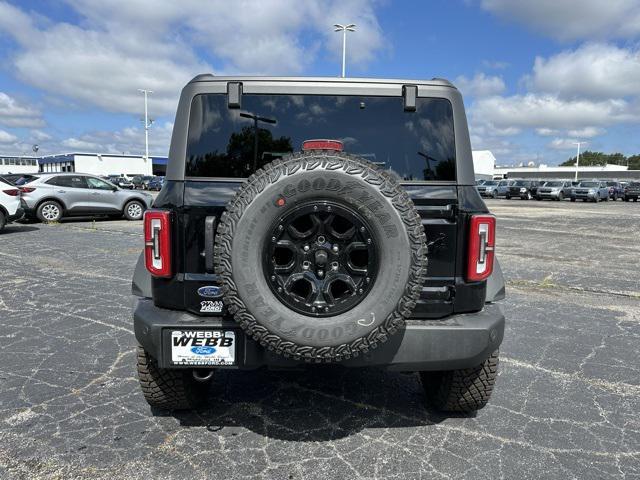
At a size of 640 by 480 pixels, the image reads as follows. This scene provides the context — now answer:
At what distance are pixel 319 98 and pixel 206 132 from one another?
70cm

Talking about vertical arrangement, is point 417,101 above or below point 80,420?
above

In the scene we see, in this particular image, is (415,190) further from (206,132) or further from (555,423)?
(555,423)

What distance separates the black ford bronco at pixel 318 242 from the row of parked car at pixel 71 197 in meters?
12.9

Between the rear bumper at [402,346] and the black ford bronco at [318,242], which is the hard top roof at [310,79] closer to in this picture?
the black ford bronco at [318,242]

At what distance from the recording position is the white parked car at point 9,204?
37.4ft

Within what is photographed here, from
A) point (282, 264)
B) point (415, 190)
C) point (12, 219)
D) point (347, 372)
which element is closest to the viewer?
point (282, 264)

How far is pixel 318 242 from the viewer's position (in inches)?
92.4

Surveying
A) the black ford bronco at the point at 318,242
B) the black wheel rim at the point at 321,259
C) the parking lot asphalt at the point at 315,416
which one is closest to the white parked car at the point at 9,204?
the parking lot asphalt at the point at 315,416

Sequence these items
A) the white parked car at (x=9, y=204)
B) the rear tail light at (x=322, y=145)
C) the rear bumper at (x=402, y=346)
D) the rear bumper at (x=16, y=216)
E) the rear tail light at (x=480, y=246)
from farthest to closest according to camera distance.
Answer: the rear bumper at (x=16, y=216)
the white parked car at (x=9, y=204)
the rear tail light at (x=322, y=145)
the rear tail light at (x=480, y=246)
the rear bumper at (x=402, y=346)

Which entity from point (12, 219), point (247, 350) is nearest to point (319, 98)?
point (247, 350)

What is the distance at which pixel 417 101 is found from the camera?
2859mm

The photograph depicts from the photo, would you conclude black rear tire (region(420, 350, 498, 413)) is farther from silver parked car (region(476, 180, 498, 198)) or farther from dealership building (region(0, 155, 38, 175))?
dealership building (region(0, 155, 38, 175))

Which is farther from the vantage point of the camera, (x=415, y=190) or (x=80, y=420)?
(x=80, y=420)

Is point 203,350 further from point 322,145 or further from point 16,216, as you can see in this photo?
point 16,216
